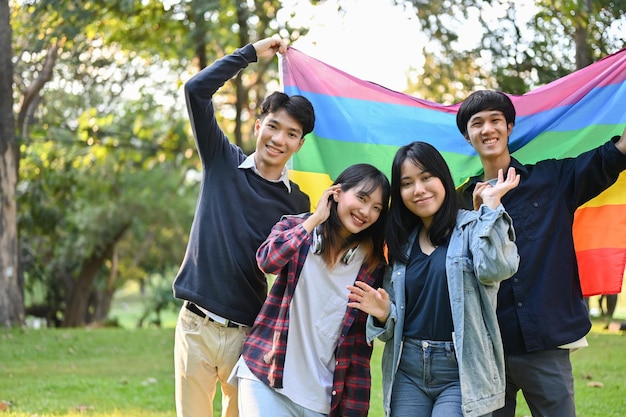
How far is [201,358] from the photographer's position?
4.09 meters

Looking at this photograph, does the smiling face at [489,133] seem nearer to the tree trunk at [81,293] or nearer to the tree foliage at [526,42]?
the tree foliage at [526,42]

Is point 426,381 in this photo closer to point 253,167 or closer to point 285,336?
point 285,336

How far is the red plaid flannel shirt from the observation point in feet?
11.9

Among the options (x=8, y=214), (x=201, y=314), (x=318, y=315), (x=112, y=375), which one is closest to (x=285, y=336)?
(x=318, y=315)

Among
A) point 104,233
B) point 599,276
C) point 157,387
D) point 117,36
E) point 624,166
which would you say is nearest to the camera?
point 624,166

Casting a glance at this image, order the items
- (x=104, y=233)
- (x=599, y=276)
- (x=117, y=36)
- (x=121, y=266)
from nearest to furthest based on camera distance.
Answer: (x=599, y=276), (x=117, y=36), (x=104, y=233), (x=121, y=266)

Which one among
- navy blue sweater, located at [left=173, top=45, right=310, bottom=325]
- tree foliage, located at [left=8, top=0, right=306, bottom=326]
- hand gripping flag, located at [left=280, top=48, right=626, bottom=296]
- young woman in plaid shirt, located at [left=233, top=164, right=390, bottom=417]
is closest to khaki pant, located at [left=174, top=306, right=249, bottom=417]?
navy blue sweater, located at [left=173, top=45, right=310, bottom=325]

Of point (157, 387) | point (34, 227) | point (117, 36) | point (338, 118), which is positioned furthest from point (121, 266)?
point (338, 118)

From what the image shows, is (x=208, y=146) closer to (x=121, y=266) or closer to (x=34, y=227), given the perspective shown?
(x=34, y=227)

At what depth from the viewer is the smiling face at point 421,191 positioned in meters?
3.71

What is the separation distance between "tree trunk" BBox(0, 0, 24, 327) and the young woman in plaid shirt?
1136 centimetres

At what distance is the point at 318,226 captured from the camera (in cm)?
382

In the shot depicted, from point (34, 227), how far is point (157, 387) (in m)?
14.0

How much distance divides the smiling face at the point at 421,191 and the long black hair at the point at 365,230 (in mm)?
129
